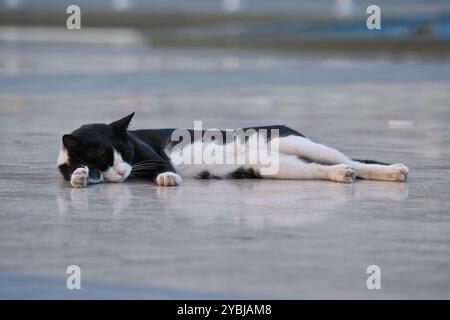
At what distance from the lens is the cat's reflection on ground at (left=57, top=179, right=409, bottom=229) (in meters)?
7.17

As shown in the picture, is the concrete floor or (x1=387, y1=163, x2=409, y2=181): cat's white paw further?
(x1=387, y1=163, x2=409, y2=181): cat's white paw

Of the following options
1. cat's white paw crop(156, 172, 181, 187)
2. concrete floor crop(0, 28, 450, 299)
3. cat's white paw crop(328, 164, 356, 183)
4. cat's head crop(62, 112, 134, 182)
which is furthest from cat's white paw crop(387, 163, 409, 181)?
cat's head crop(62, 112, 134, 182)

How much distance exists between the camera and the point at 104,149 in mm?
8117

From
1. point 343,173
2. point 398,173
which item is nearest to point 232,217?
point 343,173

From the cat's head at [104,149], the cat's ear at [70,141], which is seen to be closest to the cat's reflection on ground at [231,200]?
the cat's head at [104,149]

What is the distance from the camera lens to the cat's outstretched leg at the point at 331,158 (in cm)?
845

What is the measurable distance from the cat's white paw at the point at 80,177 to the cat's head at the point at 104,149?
86 millimetres

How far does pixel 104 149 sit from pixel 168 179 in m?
0.46

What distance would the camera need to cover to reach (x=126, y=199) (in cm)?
772

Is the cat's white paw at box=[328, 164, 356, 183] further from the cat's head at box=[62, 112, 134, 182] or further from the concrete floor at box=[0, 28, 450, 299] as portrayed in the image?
the cat's head at box=[62, 112, 134, 182]

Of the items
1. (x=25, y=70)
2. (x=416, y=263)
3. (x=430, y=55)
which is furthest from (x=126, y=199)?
(x=430, y=55)

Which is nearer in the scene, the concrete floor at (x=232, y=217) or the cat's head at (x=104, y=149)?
the concrete floor at (x=232, y=217)

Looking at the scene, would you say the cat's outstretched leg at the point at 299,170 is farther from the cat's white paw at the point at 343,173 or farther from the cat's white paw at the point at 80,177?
the cat's white paw at the point at 80,177
